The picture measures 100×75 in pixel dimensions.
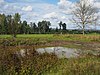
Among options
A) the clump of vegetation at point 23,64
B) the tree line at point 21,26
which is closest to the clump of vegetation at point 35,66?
the clump of vegetation at point 23,64

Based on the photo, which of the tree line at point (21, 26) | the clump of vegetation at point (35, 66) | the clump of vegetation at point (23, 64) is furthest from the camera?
the tree line at point (21, 26)

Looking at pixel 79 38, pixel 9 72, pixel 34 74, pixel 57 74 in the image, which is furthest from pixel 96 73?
pixel 79 38

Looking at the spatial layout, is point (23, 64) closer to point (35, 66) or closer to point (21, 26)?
point (35, 66)

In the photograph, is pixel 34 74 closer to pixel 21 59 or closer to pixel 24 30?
pixel 21 59

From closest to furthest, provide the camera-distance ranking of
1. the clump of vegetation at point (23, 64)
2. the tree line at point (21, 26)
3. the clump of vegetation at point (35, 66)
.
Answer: the clump of vegetation at point (35, 66) → the clump of vegetation at point (23, 64) → the tree line at point (21, 26)

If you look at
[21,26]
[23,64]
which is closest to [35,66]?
[23,64]

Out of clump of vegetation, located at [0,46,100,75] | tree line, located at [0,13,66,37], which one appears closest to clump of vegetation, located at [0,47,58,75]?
clump of vegetation, located at [0,46,100,75]

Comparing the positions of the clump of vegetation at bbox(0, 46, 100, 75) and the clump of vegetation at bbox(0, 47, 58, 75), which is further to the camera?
the clump of vegetation at bbox(0, 47, 58, 75)

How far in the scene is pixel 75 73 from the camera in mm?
9141

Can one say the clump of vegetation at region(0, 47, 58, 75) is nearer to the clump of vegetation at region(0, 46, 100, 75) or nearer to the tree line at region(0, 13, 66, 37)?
the clump of vegetation at region(0, 46, 100, 75)

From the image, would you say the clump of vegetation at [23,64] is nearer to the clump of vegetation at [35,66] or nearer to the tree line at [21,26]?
the clump of vegetation at [35,66]

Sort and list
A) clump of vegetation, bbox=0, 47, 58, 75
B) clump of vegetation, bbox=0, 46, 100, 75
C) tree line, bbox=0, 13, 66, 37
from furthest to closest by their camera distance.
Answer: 1. tree line, bbox=0, 13, 66, 37
2. clump of vegetation, bbox=0, 47, 58, 75
3. clump of vegetation, bbox=0, 46, 100, 75

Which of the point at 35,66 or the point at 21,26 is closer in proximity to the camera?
the point at 35,66

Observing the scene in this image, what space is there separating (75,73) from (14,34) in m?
54.8
